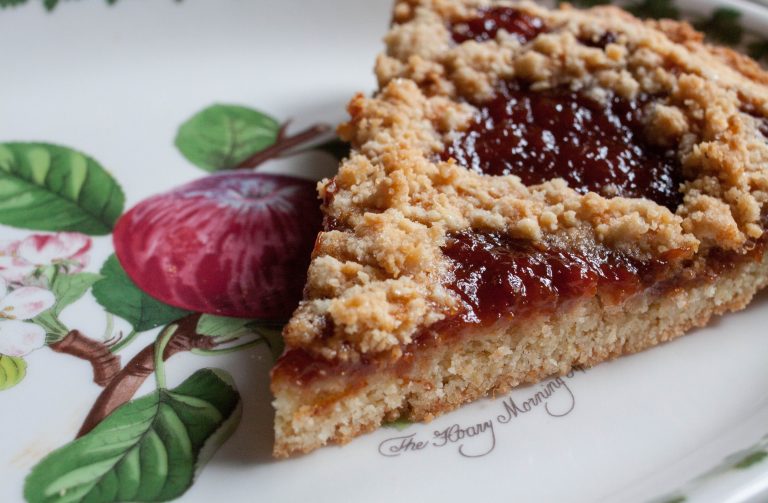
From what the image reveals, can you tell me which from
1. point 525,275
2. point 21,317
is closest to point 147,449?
point 21,317

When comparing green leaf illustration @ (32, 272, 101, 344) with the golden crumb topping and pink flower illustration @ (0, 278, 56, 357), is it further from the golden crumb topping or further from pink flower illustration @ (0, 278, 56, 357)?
the golden crumb topping

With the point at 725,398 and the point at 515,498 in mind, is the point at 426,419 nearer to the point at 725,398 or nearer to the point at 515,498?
the point at 515,498

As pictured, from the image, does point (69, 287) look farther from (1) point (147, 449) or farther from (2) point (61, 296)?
(1) point (147, 449)

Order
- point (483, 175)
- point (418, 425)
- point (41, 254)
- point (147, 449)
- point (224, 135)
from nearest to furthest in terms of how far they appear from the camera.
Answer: point (147, 449) → point (418, 425) → point (483, 175) → point (41, 254) → point (224, 135)

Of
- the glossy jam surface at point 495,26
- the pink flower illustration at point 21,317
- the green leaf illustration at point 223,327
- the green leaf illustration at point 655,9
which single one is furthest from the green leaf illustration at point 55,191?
the green leaf illustration at point 655,9

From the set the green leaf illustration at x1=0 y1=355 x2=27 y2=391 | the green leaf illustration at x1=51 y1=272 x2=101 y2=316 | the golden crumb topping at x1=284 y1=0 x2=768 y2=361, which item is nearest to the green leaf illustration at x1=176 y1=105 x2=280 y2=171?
the golden crumb topping at x1=284 y1=0 x2=768 y2=361

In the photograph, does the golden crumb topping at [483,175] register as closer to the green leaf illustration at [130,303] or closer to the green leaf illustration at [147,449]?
the green leaf illustration at [147,449]
